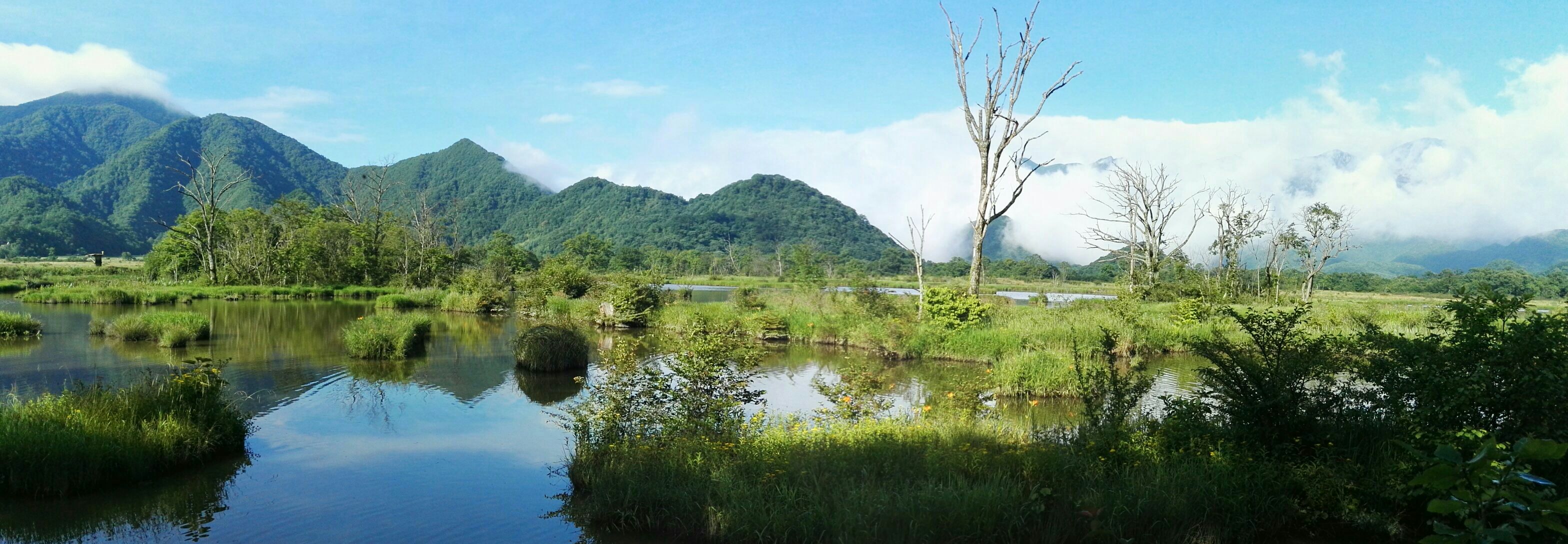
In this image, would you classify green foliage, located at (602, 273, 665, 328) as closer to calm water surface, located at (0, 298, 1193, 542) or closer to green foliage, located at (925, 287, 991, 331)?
calm water surface, located at (0, 298, 1193, 542)

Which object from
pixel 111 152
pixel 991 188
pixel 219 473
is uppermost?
pixel 111 152

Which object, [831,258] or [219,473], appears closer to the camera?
[219,473]

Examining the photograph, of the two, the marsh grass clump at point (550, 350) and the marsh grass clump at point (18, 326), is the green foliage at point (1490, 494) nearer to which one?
the marsh grass clump at point (550, 350)

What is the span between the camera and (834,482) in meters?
6.92

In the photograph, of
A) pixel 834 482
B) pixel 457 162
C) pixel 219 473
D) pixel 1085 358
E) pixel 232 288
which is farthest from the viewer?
pixel 457 162

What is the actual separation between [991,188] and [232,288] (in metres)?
39.8

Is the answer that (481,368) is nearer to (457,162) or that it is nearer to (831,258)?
(831,258)

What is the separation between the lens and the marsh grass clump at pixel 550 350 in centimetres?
1766

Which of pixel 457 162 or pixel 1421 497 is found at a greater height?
pixel 457 162

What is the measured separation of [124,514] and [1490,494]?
10044 mm

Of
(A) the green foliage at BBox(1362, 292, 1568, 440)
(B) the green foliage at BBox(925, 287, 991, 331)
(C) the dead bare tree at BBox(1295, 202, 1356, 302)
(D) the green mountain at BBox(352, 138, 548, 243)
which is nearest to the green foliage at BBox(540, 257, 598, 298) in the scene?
(B) the green foliage at BBox(925, 287, 991, 331)

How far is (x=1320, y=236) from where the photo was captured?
51.0m

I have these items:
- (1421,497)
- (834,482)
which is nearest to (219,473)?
(834,482)

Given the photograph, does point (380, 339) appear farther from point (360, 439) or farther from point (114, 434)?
point (114, 434)
